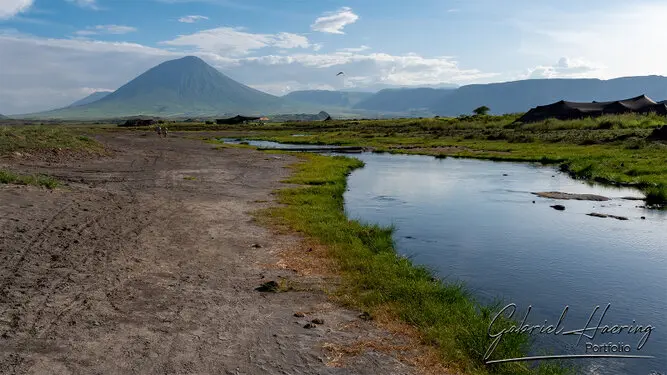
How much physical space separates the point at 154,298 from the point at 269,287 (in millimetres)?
2835

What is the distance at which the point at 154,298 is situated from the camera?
11.6 meters

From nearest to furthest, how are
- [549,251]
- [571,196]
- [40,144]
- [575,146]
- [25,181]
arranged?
[549,251], [25,181], [571,196], [40,144], [575,146]

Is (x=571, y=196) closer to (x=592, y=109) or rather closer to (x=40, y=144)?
(x=40, y=144)

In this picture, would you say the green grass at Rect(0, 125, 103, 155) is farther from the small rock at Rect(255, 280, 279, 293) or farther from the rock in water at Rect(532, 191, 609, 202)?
the rock in water at Rect(532, 191, 609, 202)

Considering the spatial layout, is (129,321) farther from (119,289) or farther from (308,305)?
(308,305)

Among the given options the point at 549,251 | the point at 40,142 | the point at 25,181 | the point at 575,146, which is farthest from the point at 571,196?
the point at 40,142

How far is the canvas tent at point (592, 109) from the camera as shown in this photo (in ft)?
302

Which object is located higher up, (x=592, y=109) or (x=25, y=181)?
(x=592, y=109)

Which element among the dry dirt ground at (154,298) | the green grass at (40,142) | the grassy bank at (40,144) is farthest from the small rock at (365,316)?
the green grass at (40,142)

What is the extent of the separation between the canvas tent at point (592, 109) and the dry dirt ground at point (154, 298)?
9017cm

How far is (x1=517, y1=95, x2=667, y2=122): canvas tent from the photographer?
9200 cm

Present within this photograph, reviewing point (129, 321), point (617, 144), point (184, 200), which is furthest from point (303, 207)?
point (617, 144)

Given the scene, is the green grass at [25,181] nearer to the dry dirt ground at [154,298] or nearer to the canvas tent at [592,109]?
the dry dirt ground at [154,298]

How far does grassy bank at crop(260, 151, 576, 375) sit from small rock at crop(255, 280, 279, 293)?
170 centimetres
